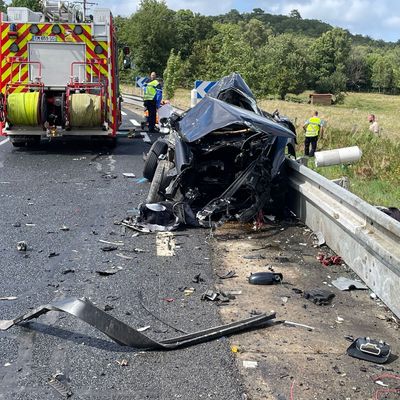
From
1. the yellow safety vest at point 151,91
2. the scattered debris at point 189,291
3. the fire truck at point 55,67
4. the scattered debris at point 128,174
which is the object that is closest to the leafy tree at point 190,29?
the yellow safety vest at point 151,91

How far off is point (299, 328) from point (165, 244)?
229cm

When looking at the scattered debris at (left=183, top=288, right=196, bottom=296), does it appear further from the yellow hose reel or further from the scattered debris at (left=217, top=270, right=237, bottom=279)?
the yellow hose reel

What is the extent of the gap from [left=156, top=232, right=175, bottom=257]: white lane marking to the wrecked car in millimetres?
503

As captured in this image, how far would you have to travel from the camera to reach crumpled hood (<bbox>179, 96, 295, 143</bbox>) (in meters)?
6.48

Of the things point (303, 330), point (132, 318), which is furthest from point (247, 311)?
point (132, 318)

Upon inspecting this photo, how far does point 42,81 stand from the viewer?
1221 cm

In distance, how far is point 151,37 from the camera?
81.6 meters

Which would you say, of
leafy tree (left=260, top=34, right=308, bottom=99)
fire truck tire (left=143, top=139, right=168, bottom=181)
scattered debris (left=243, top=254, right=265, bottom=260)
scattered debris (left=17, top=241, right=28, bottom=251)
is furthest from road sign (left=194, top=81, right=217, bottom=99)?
leafy tree (left=260, top=34, right=308, bottom=99)

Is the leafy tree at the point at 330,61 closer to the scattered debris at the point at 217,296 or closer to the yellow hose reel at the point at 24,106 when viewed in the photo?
the yellow hose reel at the point at 24,106

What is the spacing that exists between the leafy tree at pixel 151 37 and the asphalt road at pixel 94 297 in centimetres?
7274

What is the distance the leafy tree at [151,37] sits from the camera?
80562 mm

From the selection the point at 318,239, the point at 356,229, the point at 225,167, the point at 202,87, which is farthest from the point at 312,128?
the point at 356,229

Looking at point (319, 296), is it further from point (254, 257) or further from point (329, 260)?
point (254, 257)

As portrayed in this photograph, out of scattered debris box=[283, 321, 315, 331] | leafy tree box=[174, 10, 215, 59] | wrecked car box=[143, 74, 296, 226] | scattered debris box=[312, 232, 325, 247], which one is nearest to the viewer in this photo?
scattered debris box=[283, 321, 315, 331]
